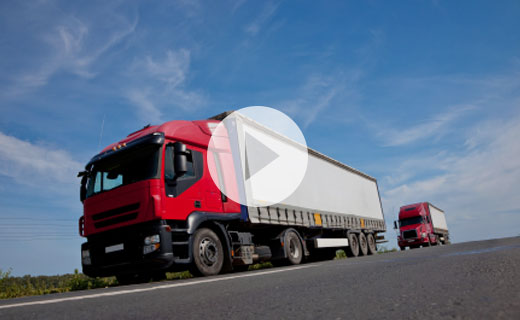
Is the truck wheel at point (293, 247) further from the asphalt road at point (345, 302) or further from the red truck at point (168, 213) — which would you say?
the asphalt road at point (345, 302)

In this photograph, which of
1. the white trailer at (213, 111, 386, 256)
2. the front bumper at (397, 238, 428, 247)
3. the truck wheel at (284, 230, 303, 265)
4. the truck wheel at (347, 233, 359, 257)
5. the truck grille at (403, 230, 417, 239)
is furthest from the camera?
the truck grille at (403, 230, 417, 239)

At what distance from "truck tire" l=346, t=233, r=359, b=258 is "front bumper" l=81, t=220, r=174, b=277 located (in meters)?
9.87

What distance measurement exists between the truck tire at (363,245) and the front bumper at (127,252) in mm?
11317

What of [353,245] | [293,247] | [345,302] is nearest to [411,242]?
[353,245]

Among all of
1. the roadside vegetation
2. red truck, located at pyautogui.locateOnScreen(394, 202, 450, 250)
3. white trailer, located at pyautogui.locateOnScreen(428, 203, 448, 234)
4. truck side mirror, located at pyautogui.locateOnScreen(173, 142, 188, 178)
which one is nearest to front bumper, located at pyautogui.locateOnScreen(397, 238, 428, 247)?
red truck, located at pyautogui.locateOnScreen(394, 202, 450, 250)

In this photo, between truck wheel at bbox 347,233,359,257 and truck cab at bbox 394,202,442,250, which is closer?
truck wheel at bbox 347,233,359,257

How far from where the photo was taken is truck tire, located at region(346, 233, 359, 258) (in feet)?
51.3

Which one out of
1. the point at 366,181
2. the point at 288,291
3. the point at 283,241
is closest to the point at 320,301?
the point at 288,291

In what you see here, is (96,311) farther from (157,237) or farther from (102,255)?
(102,255)

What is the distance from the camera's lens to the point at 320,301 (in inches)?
112

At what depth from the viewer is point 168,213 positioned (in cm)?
753

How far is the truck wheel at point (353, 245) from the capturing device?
15.6m
